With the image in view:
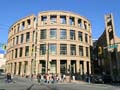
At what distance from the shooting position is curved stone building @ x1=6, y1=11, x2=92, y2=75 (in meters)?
66.2

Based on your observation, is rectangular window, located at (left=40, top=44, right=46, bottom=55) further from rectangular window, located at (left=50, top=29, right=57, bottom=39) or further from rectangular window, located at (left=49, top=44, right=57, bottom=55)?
rectangular window, located at (left=50, top=29, right=57, bottom=39)

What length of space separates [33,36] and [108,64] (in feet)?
82.2

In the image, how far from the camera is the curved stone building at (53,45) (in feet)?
217

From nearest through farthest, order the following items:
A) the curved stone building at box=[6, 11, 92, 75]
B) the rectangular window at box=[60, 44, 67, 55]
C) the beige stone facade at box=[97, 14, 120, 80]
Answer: the beige stone facade at box=[97, 14, 120, 80] < the curved stone building at box=[6, 11, 92, 75] < the rectangular window at box=[60, 44, 67, 55]

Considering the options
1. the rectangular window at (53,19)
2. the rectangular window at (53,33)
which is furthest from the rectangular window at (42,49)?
the rectangular window at (53,19)

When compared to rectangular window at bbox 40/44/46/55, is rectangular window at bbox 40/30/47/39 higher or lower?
higher

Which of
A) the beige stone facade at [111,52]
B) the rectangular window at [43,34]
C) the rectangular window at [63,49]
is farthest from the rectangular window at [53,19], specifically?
the beige stone facade at [111,52]

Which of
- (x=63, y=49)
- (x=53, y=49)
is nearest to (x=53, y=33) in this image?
(x=53, y=49)

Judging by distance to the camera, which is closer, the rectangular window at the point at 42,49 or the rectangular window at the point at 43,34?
the rectangular window at the point at 42,49

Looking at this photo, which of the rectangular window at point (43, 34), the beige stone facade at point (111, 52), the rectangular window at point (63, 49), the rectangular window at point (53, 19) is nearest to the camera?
the beige stone facade at point (111, 52)

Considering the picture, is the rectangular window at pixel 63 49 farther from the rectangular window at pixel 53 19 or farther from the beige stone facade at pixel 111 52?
the beige stone facade at pixel 111 52

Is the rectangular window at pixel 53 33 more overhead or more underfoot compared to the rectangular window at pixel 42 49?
more overhead

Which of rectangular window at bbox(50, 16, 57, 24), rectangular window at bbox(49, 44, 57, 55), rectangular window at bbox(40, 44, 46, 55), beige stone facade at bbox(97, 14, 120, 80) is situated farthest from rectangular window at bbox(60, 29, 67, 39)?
beige stone facade at bbox(97, 14, 120, 80)

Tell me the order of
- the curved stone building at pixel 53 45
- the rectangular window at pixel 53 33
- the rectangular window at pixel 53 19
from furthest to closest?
the rectangular window at pixel 53 19 → the rectangular window at pixel 53 33 → the curved stone building at pixel 53 45
